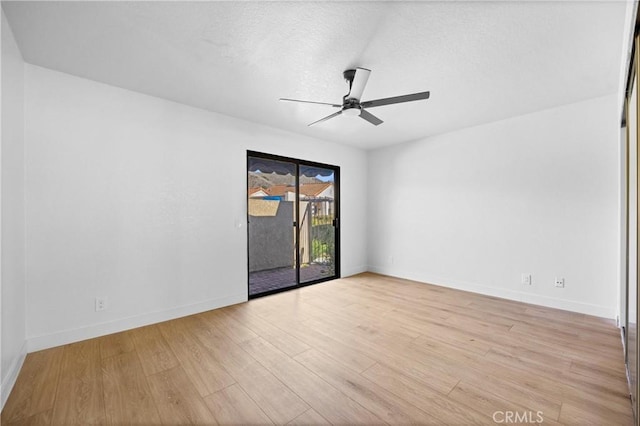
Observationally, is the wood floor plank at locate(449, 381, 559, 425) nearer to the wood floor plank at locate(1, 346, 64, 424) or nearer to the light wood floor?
the light wood floor

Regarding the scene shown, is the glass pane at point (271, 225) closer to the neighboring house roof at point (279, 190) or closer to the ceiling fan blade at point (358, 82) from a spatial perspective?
the neighboring house roof at point (279, 190)

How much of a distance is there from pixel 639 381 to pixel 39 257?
403 centimetres

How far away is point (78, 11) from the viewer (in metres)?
1.73

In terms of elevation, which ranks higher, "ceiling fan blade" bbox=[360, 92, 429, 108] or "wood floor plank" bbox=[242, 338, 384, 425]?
"ceiling fan blade" bbox=[360, 92, 429, 108]

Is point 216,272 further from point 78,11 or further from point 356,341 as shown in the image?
point 78,11

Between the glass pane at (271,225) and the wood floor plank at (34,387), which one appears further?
the glass pane at (271,225)

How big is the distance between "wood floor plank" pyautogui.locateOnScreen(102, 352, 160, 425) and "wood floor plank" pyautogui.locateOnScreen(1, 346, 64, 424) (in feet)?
0.96

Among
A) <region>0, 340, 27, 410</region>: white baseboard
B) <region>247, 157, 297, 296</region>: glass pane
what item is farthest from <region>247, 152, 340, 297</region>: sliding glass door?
<region>0, 340, 27, 410</region>: white baseboard

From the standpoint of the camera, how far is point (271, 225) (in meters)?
4.22

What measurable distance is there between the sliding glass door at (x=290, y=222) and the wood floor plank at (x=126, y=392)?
1722 millimetres

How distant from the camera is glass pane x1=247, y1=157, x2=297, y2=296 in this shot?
3.92m

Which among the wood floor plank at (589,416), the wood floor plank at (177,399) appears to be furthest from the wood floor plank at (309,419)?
the wood floor plank at (589,416)

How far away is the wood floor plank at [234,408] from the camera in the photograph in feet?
5.04

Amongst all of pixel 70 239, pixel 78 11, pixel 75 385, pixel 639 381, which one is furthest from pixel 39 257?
pixel 639 381
